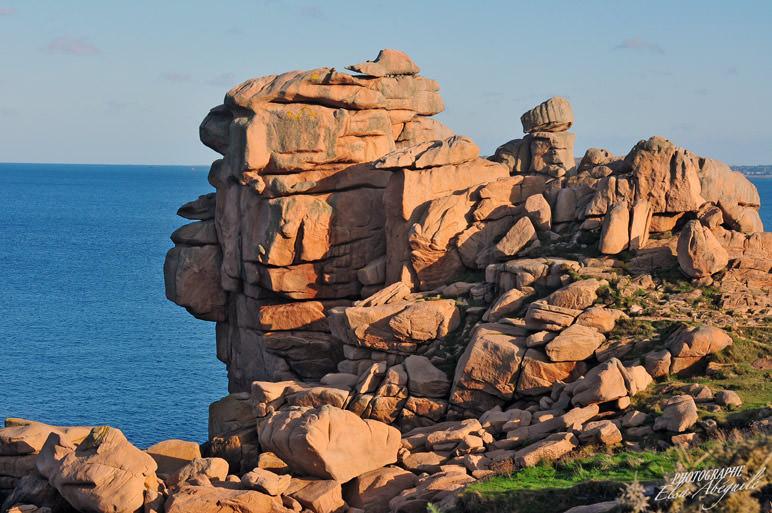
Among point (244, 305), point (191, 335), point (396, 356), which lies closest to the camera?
point (396, 356)

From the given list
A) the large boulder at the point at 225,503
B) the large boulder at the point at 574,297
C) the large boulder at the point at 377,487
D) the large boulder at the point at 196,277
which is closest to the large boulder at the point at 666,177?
the large boulder at the point at 574,297

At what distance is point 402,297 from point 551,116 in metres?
16.6

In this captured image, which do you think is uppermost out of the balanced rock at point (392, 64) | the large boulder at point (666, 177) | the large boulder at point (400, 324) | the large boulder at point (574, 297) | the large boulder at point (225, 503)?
the balanced rock at point (392, 64)

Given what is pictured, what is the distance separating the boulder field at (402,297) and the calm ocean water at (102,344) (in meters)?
14.4

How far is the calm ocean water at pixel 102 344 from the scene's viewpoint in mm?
62969

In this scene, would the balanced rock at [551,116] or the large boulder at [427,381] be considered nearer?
the large boulder at [427,381]

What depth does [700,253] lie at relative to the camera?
35562 mm

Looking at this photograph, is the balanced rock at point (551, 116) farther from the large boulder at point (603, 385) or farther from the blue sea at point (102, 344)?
the blue sea at point (102, 344)

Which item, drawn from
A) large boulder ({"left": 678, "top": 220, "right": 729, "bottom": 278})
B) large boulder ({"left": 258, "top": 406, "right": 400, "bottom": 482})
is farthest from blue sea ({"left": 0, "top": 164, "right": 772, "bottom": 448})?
large boulder ({"left": 678, "top": 220, "right": 729, "bottom": 278})

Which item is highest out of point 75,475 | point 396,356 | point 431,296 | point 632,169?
point 632,169

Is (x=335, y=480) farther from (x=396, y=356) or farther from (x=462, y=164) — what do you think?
(x=462, y=164)

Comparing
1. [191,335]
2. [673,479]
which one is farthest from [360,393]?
[191,335]

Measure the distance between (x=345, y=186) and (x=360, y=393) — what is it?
47.9ft

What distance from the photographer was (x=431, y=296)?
135 feet
